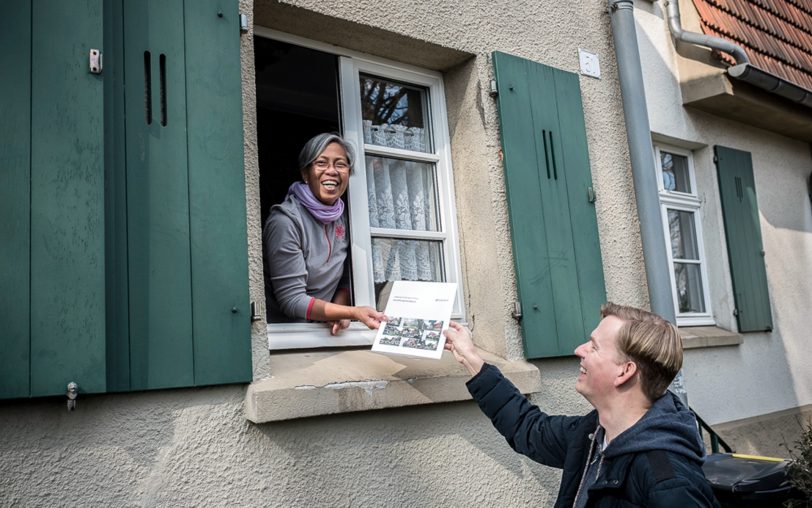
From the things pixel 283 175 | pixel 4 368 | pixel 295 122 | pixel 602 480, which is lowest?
pixel 602 480

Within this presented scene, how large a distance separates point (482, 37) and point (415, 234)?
121cm

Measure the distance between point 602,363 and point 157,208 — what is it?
5.83ft

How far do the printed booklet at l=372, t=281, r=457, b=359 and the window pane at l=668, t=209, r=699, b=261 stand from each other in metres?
3.23

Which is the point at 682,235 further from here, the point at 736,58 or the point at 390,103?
the point at 390,103

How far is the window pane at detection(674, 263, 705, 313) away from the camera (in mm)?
5656

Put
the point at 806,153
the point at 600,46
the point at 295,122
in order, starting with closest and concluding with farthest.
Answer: the point at 600,46 → the point at 295,122 → the point at 806,153

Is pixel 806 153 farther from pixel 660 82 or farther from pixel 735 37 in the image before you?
pixel 660 82

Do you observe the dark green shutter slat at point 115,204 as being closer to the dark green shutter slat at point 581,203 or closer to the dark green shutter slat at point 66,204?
the dark green shutter slat at point 66,204

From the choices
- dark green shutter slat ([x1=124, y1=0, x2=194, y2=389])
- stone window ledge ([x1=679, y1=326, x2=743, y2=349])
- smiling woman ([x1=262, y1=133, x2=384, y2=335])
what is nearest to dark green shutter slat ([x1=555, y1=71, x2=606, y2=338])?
stone window ledge ([x1=679, y1=326, x2=743, y2=349])

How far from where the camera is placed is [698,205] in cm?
585

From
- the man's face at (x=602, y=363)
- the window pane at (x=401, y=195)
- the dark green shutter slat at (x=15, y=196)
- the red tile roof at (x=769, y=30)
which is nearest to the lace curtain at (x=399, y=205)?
the window pane at (x=401, y=195)

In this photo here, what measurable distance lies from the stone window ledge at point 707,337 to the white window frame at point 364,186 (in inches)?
79.8

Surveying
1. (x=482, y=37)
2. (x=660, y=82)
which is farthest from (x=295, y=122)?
(x=660, y=82)

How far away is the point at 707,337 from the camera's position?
528cm
